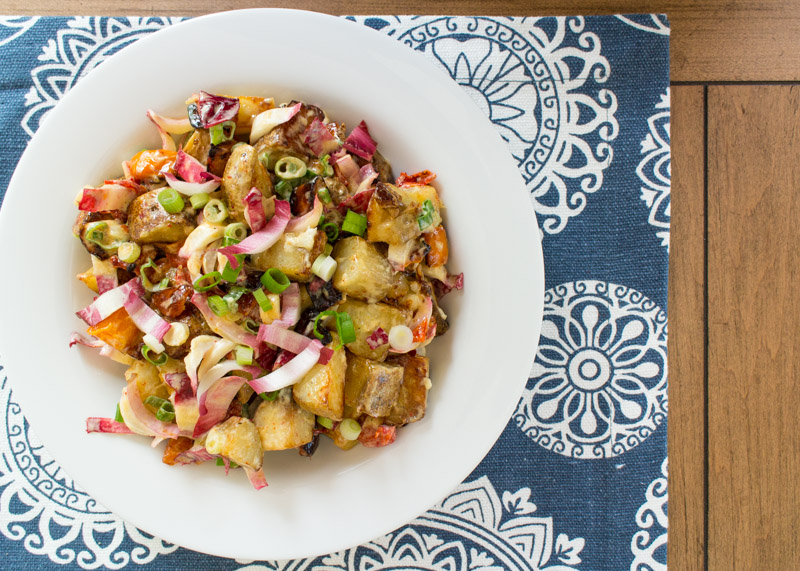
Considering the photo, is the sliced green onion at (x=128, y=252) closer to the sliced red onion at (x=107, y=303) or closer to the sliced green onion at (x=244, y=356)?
the sliced red onion at (x=107, y=303)

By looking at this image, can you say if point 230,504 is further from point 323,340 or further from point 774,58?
point 774,58

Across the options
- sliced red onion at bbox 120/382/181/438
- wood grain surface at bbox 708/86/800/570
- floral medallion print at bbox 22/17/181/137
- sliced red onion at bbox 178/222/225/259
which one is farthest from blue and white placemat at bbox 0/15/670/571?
Answer: sliced red onion at bbox 178/222/225/259

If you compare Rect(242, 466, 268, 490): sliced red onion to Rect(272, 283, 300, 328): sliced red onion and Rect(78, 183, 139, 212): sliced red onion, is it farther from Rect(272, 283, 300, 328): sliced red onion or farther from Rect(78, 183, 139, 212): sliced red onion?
Rect(78, 183, 139, 212): sliced red onion

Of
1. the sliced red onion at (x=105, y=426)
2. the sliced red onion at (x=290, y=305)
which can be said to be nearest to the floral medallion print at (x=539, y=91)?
the sliced red onion at (x=290, y=305)

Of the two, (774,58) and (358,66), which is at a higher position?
(774,58)

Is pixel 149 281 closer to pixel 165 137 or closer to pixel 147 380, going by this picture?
pixel 147 380

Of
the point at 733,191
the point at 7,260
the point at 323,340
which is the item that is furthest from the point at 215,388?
the point at 733,191
